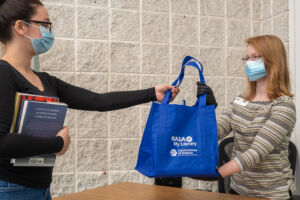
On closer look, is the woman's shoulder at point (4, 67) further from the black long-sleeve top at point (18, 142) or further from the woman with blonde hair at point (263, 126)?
the woman with blonde hair at point (263, 126)

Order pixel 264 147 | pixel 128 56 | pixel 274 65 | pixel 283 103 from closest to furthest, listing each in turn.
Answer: pixel 264 147 → pixel 283 103 → pixel 274 65 → pixel 128 56

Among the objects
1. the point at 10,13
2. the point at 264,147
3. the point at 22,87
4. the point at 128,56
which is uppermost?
the point at 10,13

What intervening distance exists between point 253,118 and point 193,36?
1.18 meters

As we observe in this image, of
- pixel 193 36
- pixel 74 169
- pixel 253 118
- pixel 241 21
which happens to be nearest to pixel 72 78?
pixel 74 169

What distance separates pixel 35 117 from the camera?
43.9 inches

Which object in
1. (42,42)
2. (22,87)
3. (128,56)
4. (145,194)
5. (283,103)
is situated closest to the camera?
(22,87)

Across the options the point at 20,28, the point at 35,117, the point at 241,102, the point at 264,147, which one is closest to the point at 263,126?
the point at 264,147

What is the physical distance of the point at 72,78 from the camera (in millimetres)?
2461

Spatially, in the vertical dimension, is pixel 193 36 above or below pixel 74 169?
above

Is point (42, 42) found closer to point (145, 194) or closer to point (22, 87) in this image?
point (22, 87)

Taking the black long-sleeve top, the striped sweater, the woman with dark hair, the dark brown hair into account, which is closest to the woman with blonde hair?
the striped sweater

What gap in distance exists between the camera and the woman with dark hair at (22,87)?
1076 mm

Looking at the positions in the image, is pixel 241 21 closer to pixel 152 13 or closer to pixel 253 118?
A: pixel 152 13

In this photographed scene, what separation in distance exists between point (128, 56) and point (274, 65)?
1174mm
